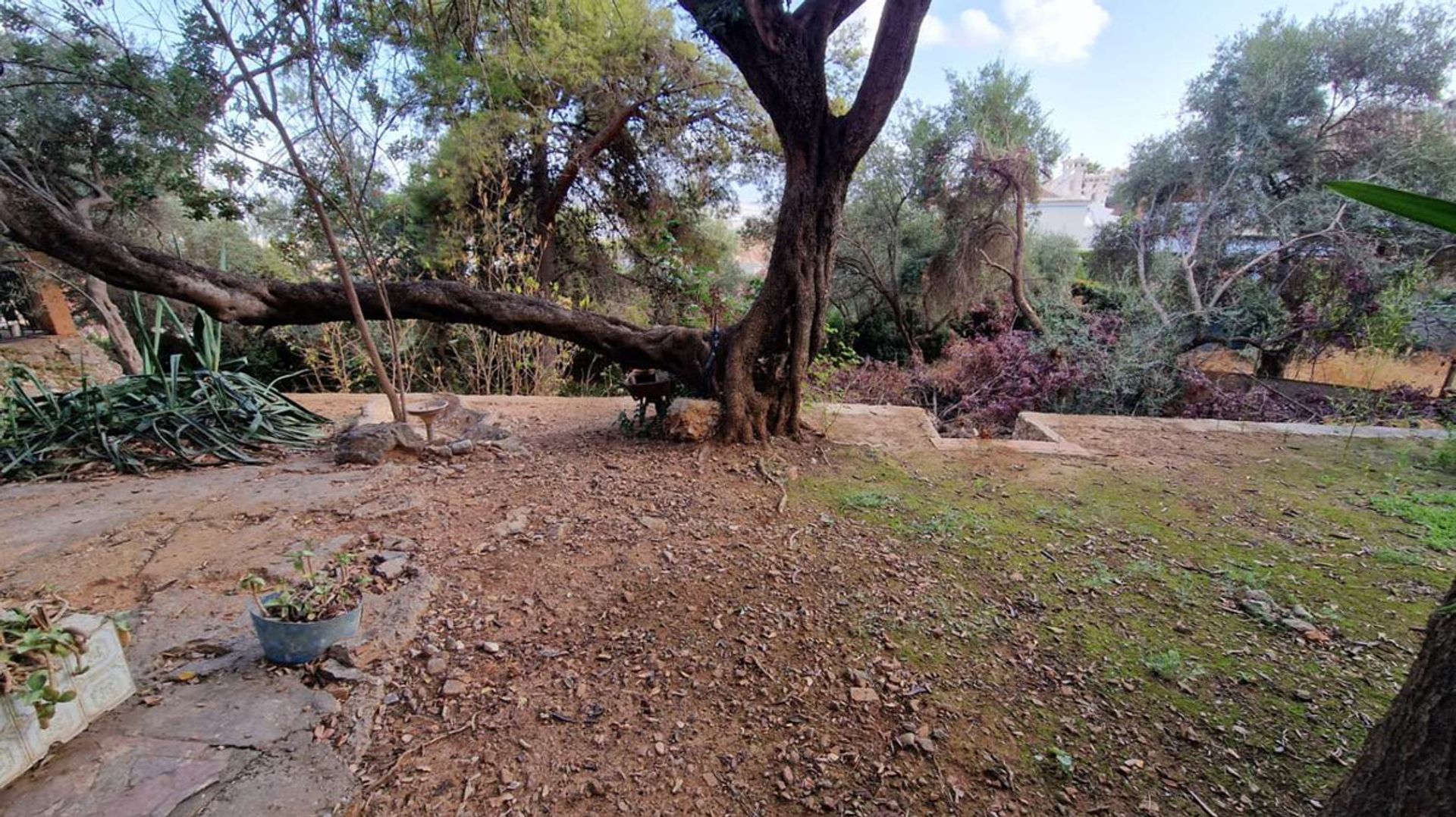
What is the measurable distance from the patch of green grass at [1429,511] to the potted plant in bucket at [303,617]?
11.7ft

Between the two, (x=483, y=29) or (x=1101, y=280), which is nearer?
(x=483, y=29)

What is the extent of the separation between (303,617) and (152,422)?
2428mm

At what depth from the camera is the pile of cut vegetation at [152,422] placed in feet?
8.25

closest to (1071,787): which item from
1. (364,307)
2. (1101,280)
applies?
(364,307)

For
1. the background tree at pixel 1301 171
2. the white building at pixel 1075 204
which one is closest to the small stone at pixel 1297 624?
the background tree at pixel 1301 171

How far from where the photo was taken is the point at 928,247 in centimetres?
836

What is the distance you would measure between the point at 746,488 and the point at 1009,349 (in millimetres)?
4136

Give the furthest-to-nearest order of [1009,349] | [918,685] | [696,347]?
[1009,349] < [696,347] < [918,685]

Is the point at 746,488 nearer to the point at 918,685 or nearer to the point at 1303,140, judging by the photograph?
the point at 918,685

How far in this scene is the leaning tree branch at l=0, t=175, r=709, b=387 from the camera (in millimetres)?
2232

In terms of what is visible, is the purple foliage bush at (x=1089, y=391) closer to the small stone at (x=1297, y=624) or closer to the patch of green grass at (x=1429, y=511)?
the patch of green grass at (x=1429, y=511)

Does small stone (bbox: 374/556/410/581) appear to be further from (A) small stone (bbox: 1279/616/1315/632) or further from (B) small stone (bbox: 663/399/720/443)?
(A) small stone (bbox: 1279/616/1315/632)

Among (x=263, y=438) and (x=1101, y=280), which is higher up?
(x=1101, y=280)

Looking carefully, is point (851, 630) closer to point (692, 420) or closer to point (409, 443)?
point (692, 420)
